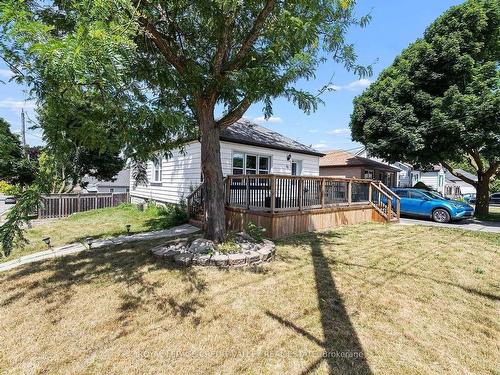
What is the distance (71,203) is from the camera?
44.9 ft

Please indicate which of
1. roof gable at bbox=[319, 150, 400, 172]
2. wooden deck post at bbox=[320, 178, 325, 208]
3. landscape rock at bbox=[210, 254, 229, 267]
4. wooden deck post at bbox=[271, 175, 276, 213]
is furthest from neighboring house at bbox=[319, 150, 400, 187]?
landscape rock at bbox=[210, 254, 229, 267]

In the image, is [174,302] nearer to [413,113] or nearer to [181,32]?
[181,32]

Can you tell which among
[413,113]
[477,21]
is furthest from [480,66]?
[413,113]

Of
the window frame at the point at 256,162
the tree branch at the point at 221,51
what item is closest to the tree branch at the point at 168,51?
the tree branch at the point at 221,51

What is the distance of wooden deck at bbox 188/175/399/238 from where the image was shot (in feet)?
25.4

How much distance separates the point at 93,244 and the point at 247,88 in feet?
18.8

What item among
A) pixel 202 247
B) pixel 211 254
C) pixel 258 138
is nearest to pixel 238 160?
pixel 258 138

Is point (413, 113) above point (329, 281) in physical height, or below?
above

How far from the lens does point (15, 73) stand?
4070mm

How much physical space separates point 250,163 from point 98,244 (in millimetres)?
6447

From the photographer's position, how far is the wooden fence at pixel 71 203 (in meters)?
12.9

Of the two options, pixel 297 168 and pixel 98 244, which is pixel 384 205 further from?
pixel 98 244

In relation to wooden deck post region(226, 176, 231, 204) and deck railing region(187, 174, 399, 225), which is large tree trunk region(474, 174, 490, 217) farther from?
wooden deck post region(226, 176, 231, 204)

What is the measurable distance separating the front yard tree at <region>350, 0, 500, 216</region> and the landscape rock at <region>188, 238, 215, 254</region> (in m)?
12.3
